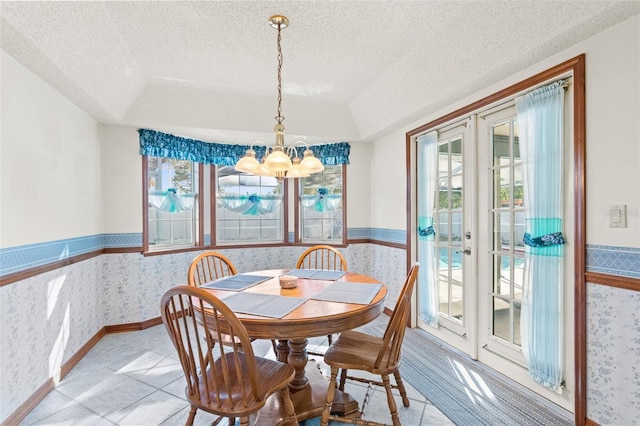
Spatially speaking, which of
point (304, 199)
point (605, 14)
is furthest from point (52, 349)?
point (605, 14)

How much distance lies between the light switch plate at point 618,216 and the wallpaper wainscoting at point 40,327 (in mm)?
3422

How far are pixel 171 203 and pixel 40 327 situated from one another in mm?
1899

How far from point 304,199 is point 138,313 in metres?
2.38

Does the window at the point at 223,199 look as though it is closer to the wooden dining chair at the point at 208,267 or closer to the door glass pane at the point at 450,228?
the wooden dining chair at the point at 208,267

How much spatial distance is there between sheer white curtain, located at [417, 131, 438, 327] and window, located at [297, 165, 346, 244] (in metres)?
1.23

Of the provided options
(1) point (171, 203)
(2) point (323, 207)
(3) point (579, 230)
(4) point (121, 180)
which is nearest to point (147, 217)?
(1) point (171, 203)

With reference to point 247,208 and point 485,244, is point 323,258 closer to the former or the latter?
point 247,208

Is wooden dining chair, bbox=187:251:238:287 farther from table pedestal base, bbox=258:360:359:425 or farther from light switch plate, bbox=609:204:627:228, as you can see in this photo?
light switch plate, bbox=609:204:627:228

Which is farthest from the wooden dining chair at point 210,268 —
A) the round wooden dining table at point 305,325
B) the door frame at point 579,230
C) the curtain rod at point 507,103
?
the curtain rod at point 507,103

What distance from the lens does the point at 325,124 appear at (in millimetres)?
3859

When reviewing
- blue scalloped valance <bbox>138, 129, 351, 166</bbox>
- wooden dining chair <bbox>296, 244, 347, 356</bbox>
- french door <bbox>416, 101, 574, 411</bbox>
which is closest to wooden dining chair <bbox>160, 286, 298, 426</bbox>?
wooden dining chair <bbox>296, 244, 347, 356</bbox>

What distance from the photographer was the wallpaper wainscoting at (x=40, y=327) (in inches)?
75.7

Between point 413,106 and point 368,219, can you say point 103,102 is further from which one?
point 368,219

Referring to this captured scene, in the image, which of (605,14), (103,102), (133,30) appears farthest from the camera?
(103,102)
